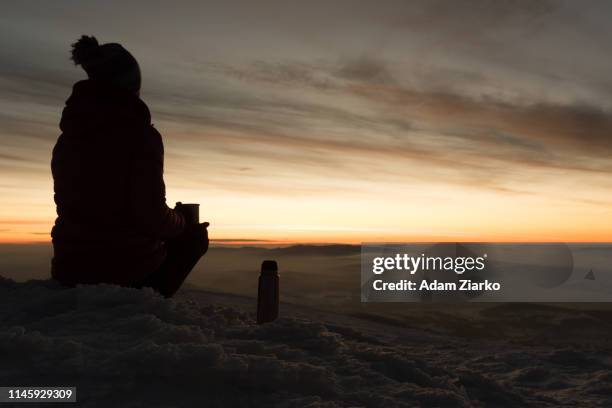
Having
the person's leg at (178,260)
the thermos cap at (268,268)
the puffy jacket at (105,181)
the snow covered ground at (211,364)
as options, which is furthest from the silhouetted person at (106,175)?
the thermos cap at (268,268)

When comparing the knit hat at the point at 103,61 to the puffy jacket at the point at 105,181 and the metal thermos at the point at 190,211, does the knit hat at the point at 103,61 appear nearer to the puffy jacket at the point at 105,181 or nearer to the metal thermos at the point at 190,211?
the puffy jacket at the point at 105,181

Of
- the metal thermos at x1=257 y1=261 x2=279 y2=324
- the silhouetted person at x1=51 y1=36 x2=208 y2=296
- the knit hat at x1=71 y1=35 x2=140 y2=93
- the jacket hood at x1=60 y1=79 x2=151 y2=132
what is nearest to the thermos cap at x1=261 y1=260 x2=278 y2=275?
the metal thermos at x1=257 y1=261 x2=279 y2=324

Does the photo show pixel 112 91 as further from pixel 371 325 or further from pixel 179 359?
pixel 371 325

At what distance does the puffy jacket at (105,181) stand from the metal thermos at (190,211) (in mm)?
969

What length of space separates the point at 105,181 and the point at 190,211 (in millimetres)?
1348

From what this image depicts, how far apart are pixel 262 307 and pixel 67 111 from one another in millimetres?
2809

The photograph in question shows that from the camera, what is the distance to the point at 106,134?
4168 millimetres

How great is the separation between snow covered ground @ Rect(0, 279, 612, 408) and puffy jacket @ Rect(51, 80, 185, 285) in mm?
374

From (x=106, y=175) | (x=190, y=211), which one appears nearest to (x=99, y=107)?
(x=106, y=175)

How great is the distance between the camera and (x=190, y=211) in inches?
214

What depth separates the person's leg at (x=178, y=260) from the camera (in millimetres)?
5141

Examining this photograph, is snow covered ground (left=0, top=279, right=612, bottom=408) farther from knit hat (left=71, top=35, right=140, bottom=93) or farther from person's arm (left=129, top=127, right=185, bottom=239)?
knit hat (left=71, top=35, right=140, bottom=93)

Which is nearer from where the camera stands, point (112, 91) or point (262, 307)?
point (112, 91)

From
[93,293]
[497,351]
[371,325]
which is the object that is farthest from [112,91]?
[371,325]
